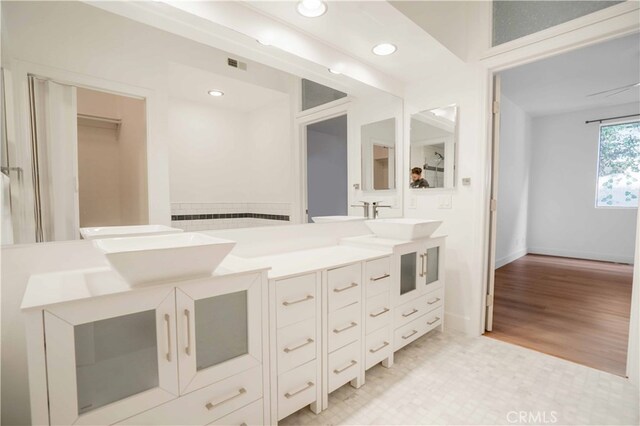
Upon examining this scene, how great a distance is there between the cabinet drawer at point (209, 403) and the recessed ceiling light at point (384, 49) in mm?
2167

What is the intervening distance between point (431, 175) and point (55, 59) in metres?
→ 2.59

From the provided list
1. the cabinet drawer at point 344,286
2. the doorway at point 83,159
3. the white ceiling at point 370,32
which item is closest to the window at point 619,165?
the white ceiling at point 370,32

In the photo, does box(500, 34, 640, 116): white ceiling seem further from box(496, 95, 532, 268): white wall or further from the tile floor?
the tile floor

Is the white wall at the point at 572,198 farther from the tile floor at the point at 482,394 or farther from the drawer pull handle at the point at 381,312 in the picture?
the drawer pull handle at the point at 381,312

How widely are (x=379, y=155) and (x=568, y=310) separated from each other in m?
2.51

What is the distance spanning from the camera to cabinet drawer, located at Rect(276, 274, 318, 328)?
1411 mm

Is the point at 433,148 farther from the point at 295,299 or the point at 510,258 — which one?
the point at 510,258

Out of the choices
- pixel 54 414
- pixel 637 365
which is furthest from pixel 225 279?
pixel 637 365

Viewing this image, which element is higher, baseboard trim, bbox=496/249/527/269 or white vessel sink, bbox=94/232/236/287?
white vessel sink, bbox=94/232/236/287

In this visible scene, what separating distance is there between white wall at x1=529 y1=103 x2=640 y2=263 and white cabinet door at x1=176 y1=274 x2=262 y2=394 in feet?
20.5

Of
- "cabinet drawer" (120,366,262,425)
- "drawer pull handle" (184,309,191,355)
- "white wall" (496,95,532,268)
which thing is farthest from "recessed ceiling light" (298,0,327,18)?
"white wall" (496,95,532,268)

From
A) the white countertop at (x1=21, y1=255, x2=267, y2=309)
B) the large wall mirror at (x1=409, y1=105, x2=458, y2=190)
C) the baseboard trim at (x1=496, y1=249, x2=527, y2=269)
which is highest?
the large wall mirror at (x1=409, y1=105, x2=458, y2=190)

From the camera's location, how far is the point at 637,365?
1807mm

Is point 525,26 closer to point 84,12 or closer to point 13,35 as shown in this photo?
point 84,12
